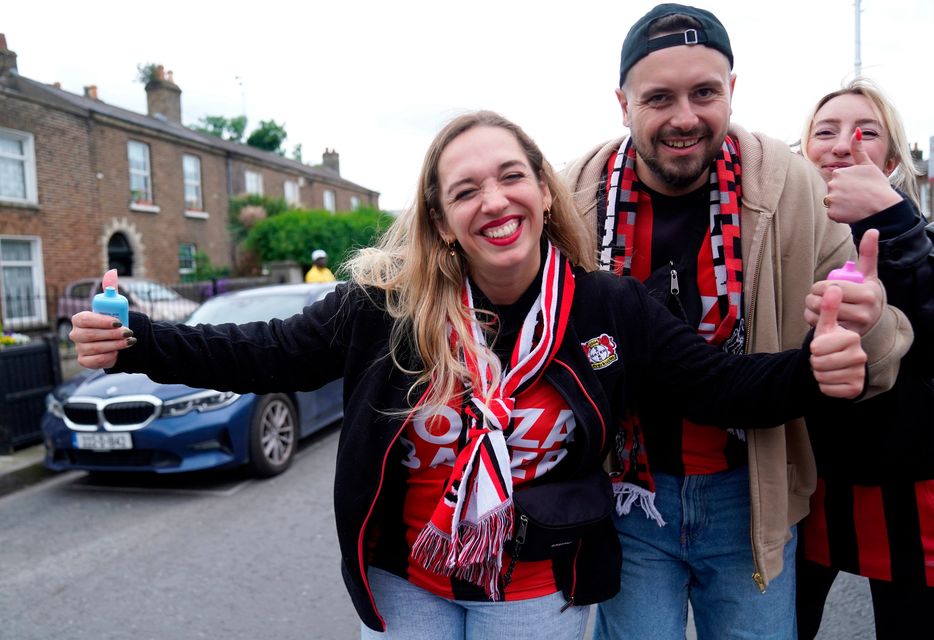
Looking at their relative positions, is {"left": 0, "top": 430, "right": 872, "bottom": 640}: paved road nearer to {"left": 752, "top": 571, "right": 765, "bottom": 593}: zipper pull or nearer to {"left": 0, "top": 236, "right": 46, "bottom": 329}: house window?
{"left": 752, "top": 571, "right": 765, "bottom": 593}: zipper pull

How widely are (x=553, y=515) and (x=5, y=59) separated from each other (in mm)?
21159

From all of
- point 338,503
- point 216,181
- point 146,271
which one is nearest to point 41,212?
point 146,271

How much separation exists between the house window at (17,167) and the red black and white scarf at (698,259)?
18.0 meters

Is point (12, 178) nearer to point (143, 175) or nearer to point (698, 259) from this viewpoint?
point (143, 175)

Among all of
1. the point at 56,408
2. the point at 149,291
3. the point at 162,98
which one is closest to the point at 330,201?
the point at 162,98

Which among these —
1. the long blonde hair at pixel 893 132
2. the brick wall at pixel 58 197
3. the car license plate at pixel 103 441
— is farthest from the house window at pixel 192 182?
the long blonde hair at pixel 893 132

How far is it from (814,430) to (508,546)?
942 millimetres

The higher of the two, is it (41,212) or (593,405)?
(41,212)

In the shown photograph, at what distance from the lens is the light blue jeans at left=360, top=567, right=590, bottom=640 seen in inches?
66.5

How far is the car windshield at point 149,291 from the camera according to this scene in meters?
14.6

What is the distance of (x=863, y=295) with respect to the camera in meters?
1.42

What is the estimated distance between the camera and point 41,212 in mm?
16609

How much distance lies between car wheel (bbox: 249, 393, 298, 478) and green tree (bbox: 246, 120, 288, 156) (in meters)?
41.3

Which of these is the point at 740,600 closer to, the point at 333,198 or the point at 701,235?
the point at 701,235
